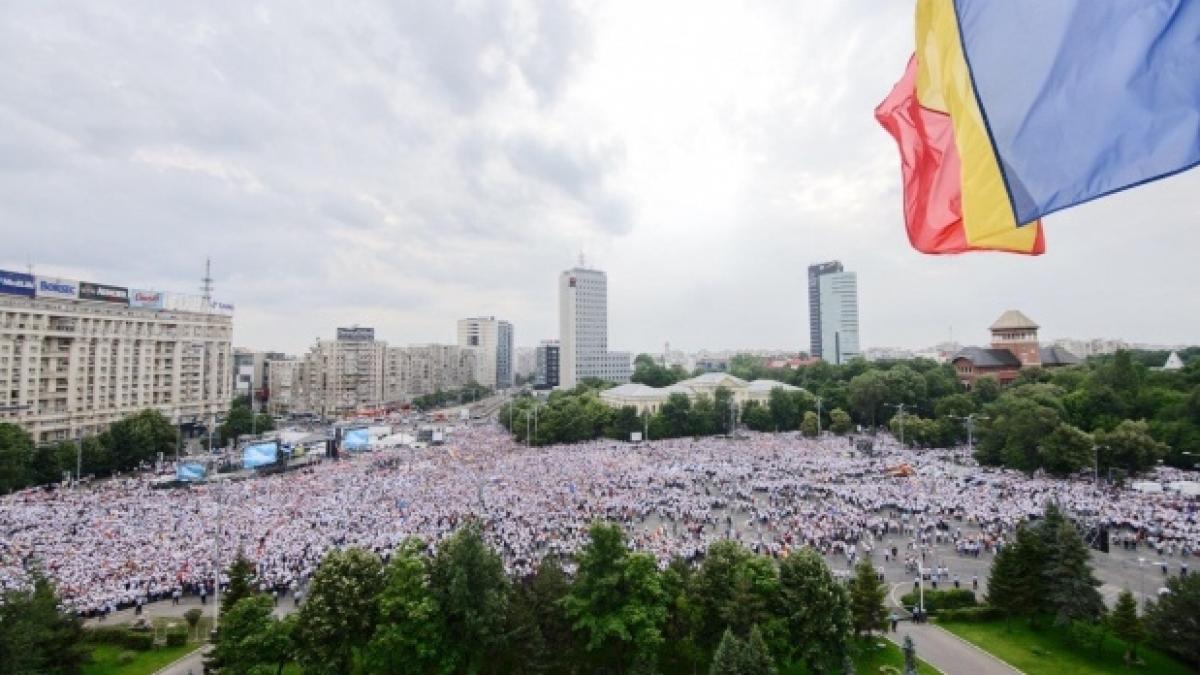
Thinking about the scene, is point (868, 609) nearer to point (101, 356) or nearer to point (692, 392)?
point (692, 392)

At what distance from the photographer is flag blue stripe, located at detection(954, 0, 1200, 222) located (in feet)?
11.5

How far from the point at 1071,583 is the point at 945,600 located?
3.76m

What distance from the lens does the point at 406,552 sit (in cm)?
1546

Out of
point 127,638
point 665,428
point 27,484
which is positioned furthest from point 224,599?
point 665,428

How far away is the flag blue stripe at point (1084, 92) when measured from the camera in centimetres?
350


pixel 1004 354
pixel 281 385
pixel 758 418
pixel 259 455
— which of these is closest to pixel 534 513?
pixel 259 455

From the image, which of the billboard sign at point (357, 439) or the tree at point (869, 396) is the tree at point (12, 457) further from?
the tree at point (869, 396)

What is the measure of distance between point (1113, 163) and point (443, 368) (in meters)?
154

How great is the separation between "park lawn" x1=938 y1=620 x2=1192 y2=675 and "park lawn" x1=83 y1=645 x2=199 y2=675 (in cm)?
2402

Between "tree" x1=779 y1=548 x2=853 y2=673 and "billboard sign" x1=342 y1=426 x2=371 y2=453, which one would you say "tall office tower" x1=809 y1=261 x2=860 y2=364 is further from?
"tree" x1=779 y1=548 x2=853 y2=673

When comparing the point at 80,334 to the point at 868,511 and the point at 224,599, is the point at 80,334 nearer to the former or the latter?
the point at 224,599

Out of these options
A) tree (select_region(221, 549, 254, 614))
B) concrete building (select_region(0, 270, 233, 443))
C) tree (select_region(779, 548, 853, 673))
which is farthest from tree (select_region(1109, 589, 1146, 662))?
concrete building (select_region(0, 270, 233, 443))

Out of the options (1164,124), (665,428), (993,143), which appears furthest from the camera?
(665,428)

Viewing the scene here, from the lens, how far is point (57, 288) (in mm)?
56969
